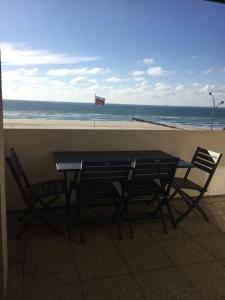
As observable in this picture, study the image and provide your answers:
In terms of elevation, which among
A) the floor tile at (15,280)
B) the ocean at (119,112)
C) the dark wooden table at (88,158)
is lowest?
the floor tile at (15,280)

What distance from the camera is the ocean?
25641mm

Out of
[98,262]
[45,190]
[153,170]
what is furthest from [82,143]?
[98,262]

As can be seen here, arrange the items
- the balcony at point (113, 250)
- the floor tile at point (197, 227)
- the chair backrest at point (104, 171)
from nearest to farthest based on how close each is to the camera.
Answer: the balcony at point (113, 250), the chair backrest at point (104, 171), the floor tile at point (197, 227)

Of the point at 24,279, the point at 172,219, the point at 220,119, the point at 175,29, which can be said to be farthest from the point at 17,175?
the point at 220,119

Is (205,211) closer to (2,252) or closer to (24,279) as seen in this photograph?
(24,279)

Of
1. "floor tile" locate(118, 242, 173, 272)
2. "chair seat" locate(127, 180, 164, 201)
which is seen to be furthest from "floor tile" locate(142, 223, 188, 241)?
"chair seat" locate(127, 180, 164, 201)

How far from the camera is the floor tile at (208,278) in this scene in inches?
86.9

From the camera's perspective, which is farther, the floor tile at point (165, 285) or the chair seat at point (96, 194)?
the chair seat at point (96, 194)

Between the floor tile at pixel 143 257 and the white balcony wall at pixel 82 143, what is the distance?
4.76 ft

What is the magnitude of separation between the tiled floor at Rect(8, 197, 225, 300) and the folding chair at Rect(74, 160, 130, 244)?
24cm

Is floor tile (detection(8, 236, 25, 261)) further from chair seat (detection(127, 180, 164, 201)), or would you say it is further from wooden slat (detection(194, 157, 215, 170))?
wooden slat (detection(194, 157, 215, 170))

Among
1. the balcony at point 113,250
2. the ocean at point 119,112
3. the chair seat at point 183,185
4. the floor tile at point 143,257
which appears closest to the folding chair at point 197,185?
the chair seat at point 183,185

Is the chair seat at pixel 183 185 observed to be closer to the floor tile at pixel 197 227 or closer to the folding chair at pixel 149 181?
the folding chair at pixel 149 181

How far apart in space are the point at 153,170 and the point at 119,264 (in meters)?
1.05
